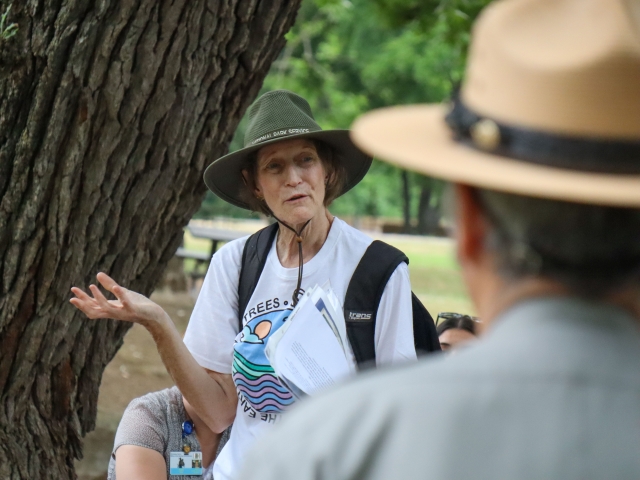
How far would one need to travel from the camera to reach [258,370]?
2973mm

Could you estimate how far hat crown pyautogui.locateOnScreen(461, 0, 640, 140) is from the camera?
1.09 meters

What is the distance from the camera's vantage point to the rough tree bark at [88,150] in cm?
307

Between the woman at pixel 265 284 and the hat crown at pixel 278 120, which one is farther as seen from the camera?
the hat crown at pixel 278 120

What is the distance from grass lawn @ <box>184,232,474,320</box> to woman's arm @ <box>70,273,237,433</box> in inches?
291

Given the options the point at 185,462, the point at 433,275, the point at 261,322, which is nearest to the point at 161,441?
the point at 185,462

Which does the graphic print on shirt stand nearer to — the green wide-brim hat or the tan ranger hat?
the green wide-brim hat

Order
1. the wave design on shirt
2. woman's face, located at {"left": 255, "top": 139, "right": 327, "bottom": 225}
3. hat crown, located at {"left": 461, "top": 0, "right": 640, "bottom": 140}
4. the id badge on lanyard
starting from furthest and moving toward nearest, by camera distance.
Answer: the id badge on lanyard
woman's face, located at {"left": 255, "top": 139, "right": 327, "bottom": 225}
the wave design on shirt
hat crown, located at {"left": 461, "top": 0, "right": 640, "bottom": 140}

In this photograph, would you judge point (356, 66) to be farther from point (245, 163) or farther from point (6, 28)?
point (6, 28)

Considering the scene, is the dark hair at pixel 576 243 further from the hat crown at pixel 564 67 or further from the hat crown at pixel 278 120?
the hat crown at pixel 278 120

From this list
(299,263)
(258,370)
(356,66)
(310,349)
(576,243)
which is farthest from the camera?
(356,66)

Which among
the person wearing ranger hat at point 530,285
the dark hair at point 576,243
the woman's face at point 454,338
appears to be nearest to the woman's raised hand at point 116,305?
the woman's face at point 454,338

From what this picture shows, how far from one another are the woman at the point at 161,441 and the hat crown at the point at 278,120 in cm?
104

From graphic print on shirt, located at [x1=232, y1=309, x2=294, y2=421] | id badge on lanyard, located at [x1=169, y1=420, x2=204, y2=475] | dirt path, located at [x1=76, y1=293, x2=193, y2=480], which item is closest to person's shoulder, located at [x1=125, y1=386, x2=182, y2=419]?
id badge on lanyard, located at [x1=169, y1=420, x2=204, y2=475]

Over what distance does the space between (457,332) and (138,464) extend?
1480 millimetres
